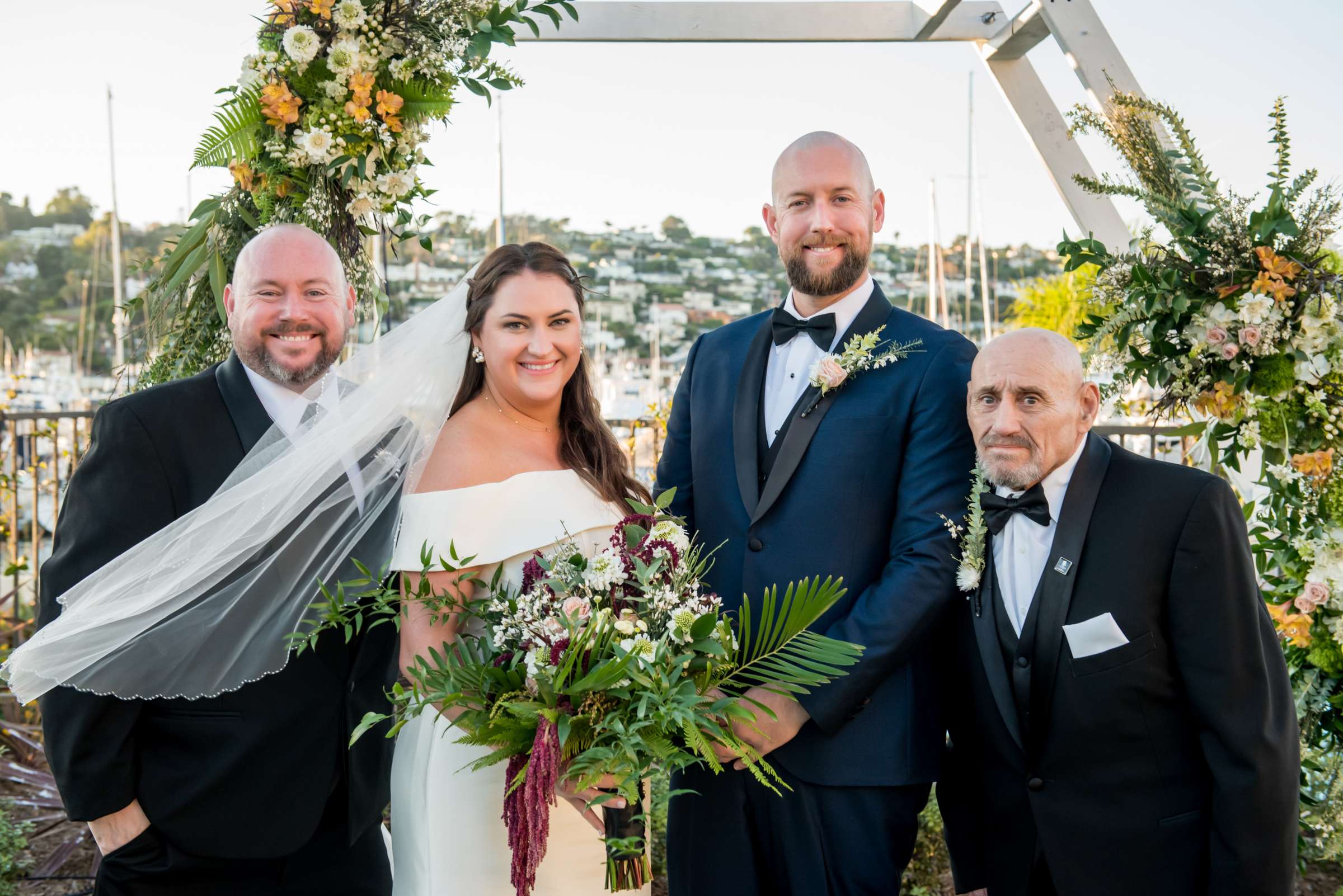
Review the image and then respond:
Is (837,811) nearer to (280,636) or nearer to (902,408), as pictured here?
(902,408)

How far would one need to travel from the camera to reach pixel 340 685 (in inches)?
117

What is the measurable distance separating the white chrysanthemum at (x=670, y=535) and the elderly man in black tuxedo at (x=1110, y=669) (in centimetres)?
83

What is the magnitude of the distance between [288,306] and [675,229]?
106 feet

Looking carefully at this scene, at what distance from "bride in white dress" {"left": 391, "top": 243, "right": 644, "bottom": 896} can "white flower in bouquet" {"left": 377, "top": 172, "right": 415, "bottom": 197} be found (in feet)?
2.58

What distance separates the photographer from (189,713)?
2.81 metres

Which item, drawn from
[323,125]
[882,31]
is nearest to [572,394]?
[323,125]

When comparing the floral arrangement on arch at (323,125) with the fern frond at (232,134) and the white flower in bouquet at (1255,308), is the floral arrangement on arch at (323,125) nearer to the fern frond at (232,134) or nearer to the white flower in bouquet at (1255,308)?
the fern frond at (232,134)

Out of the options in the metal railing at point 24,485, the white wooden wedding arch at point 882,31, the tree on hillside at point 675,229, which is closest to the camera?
the white wooden wedding arch at point 882,31

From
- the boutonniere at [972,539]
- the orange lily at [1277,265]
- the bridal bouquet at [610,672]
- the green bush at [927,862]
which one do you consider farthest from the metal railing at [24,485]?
the orange lily at [1277,265]

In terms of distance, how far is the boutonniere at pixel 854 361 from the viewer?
2.87m

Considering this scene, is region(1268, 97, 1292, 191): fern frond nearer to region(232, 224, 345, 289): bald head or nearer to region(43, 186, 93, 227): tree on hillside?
region(232, 224, 345, 289): bald head

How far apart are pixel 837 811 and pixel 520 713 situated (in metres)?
1.03

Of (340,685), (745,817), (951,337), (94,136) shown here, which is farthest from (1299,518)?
(94,136)

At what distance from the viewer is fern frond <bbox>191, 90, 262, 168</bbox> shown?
3.59 meters
